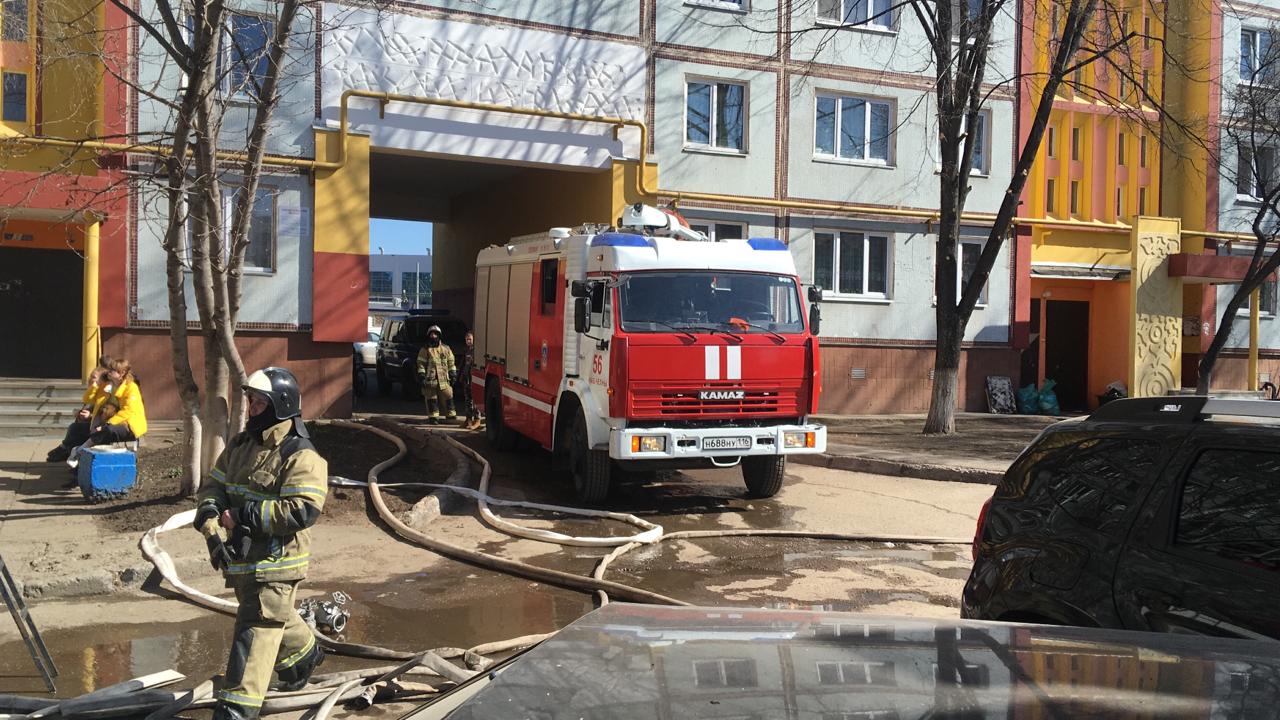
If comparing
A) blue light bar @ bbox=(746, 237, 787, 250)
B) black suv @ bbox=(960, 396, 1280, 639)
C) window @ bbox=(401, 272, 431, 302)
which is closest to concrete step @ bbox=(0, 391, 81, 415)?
blue light bar @ bbox=(746, 237, 787, 250)

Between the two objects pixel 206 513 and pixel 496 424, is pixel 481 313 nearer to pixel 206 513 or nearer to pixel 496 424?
pixel 496 424

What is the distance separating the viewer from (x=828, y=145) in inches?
859

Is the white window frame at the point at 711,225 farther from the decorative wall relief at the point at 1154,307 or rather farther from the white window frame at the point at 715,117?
the decorative wall relief at the point at 1154,307

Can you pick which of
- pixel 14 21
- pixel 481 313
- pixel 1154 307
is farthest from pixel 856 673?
pixel 1154 307

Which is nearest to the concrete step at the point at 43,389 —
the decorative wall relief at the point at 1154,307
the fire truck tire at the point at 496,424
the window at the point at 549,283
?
the fire truck tire at the point at 496,424

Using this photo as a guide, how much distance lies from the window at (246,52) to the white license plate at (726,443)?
17.6 ft

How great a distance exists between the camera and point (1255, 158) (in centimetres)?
2250

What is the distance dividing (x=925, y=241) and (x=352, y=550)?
1630 cm

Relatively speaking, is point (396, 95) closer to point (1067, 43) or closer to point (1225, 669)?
point (1067, 43)

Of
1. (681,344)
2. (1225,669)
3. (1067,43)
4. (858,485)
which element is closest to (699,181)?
(1067,43)

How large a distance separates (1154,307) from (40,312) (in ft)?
75.5

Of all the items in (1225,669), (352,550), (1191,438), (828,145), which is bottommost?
(352,550)

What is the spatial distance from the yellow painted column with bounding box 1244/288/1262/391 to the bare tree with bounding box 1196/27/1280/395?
1.90ft

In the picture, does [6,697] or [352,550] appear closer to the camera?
→ [6,697]
